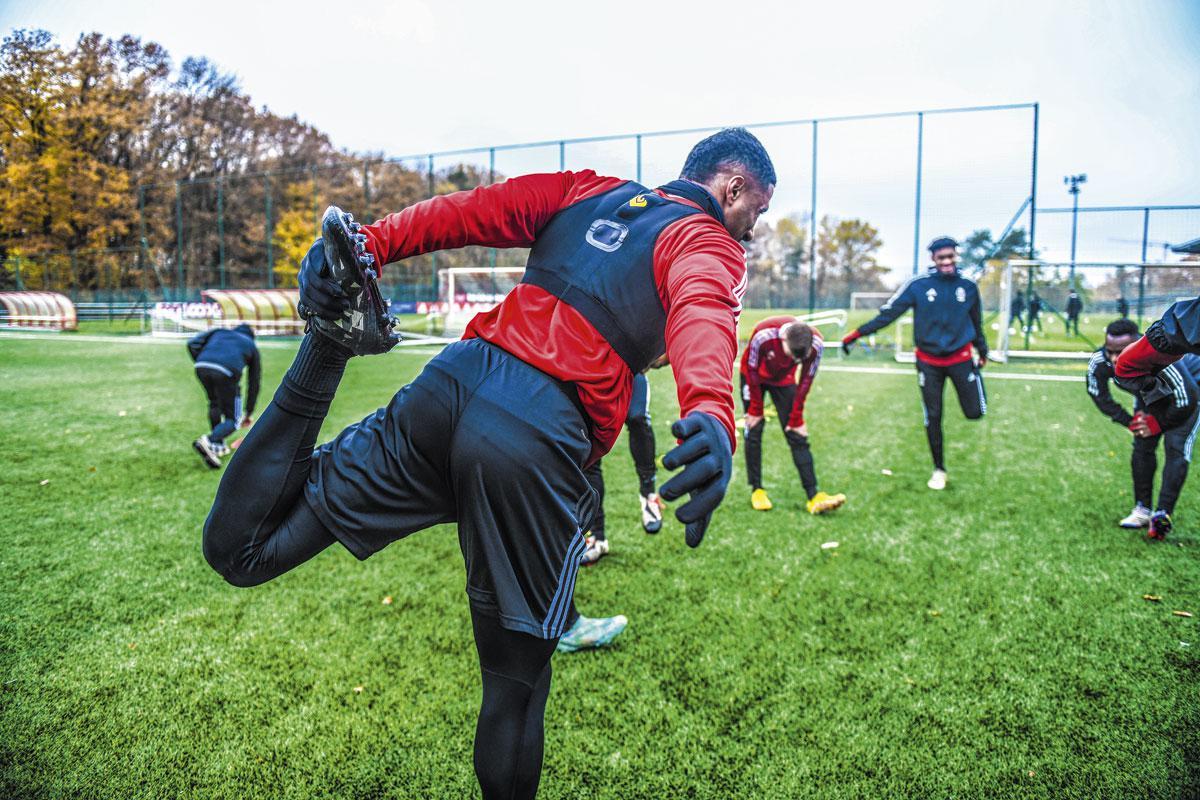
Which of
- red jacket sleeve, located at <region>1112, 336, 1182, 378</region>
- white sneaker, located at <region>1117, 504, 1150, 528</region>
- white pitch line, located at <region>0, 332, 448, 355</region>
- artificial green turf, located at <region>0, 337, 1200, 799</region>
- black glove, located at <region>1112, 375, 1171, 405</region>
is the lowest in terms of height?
artificial green turf, located at <region>0, 337, 1200, 799</region>

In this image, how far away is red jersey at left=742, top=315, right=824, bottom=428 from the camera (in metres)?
5.43

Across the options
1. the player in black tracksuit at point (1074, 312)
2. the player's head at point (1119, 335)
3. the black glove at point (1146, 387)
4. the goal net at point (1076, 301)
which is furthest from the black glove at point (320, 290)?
the player in black tracksuit at point (1074, 312)

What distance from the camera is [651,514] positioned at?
15.7 feet

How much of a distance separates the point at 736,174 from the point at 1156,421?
14.8ft

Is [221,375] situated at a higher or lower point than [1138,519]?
higher

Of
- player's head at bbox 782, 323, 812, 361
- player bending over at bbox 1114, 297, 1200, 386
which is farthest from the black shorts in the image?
player's head at bbox 782, 323, 812, 361

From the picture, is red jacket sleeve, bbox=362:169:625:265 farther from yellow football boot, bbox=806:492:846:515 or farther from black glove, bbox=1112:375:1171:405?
black glove, bbox=1112:375:1171:405

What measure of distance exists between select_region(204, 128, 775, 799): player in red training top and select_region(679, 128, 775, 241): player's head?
10 centimetres

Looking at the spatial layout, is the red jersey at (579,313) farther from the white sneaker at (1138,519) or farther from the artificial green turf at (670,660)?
the white sneaker at (1138,519)

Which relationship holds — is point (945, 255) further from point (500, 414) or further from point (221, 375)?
point (221, 375)

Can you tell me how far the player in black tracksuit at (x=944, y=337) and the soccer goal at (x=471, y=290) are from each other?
1456cm

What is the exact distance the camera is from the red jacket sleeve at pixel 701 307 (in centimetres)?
134

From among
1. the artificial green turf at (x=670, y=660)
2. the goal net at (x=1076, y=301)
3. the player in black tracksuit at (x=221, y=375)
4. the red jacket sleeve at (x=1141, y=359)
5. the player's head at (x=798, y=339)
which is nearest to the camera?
the artificial green turf at (x=670, y=660)

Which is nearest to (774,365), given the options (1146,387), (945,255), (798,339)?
(798,339)
